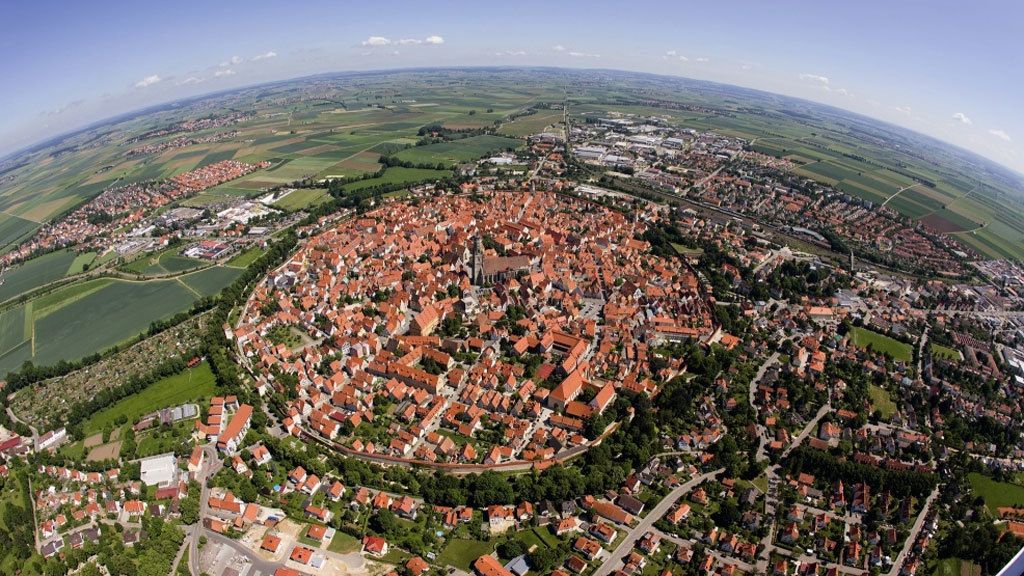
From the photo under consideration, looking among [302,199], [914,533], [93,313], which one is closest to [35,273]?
[93,313]

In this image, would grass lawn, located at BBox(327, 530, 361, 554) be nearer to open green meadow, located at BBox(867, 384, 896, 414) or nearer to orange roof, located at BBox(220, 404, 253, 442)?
orange roof, located at BBox(220, 404, 253, 442)

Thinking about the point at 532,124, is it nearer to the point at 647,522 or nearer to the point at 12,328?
the point at 12,328

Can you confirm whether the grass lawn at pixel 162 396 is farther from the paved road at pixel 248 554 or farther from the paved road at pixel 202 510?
the paved road at pixel 248 554

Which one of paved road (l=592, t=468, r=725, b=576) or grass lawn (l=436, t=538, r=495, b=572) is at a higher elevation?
paved road (l=592, t=468, r=725, b=576)

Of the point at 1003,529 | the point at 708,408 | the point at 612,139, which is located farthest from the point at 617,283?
the point at 612,139

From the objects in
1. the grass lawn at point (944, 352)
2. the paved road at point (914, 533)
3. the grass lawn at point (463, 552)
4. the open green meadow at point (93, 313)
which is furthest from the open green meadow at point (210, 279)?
the grass lawn at point (944, 352)

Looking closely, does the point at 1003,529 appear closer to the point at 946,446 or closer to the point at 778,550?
the point at 946,446

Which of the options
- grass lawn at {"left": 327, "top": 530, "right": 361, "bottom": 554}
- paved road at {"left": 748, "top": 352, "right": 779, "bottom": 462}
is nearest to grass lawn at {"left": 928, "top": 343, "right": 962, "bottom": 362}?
paved road at {"left": 748, "top": 352, "right": 779, "bottom": 462}
